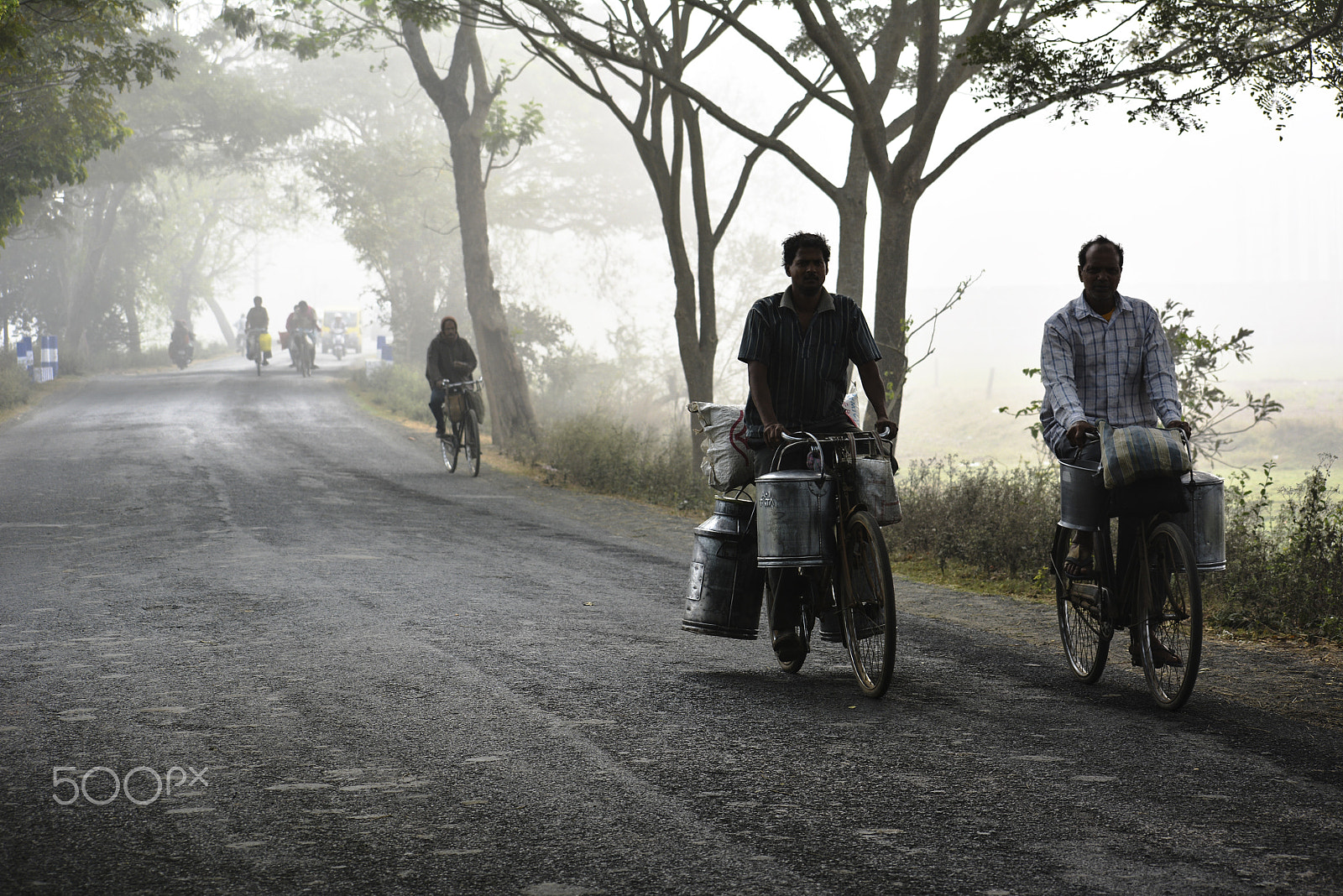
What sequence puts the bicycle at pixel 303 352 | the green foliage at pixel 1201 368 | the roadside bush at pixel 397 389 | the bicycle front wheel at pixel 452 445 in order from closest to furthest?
the green foliage at pixel 1201 368 < the bicycle front wheel at pixel 452 445 < the roadside bush at pixel 397 389 < the bicycle at pixel 303 352

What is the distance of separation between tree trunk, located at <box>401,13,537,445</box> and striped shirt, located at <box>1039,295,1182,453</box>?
60.6 feet

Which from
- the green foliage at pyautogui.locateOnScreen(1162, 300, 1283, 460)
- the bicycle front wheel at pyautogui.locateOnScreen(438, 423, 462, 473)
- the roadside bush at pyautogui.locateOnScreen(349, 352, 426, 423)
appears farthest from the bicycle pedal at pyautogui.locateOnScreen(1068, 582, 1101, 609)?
the roadside bush at pyautogui.locateOnScreen(349, 352, 426, 423)

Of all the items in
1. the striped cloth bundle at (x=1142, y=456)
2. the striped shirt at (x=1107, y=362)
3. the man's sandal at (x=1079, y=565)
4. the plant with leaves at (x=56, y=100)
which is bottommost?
the man's sandal at (x=1079, y=565)

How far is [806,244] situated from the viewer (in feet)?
19.3

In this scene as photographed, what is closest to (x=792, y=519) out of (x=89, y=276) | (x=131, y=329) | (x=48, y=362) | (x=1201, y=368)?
(x=1201, y=368)

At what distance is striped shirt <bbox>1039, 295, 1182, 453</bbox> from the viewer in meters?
5.60

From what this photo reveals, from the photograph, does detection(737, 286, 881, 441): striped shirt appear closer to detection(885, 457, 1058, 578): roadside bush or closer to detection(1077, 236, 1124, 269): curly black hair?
detection(1077, 236, 1124, 269): curly black hair

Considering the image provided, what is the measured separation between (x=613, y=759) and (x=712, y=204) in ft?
212

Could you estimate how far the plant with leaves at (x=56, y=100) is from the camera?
1809cm

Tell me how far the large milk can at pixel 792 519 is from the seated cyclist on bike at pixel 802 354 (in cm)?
27

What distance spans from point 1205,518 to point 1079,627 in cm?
96

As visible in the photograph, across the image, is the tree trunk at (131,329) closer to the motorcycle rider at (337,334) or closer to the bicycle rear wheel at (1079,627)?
the motorcycle rider at (337,334)

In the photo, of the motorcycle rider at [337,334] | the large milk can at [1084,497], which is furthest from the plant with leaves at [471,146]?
the motorcycle rider at [337,334]

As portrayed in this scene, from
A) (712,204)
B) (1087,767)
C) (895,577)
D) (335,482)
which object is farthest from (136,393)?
(712,204)
